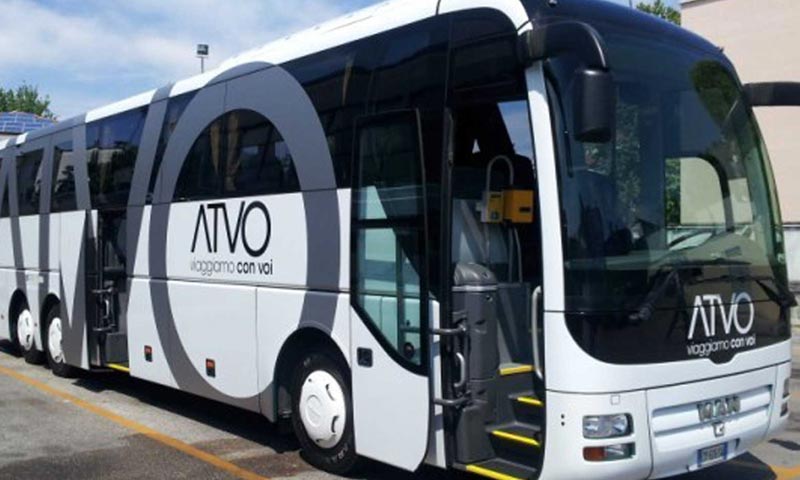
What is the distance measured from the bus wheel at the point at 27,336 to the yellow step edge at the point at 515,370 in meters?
8.94

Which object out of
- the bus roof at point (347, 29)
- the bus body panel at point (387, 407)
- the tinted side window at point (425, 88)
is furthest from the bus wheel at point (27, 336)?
the tinted side window at point (425, 88)

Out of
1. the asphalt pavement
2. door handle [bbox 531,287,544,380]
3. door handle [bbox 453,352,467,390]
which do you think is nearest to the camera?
door handle [bbox 531,287,544,380]

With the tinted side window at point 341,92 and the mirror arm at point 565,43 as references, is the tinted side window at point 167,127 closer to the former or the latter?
the tinted side window at point 341,92

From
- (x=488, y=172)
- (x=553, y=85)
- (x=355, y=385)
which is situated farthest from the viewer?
(x=355, y=385)

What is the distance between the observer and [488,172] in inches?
230

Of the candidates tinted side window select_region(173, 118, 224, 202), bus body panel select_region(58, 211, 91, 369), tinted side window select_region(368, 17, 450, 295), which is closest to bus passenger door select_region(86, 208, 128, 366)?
bus body panel select_region(58, 211, 91, 369)

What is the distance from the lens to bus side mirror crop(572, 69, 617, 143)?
15.0ft

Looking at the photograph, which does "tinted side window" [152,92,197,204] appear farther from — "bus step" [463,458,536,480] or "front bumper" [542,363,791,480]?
"front bumper" [542,363,791,480]

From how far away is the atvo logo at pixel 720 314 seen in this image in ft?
17.0

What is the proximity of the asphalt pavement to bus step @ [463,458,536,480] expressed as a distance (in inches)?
51.4

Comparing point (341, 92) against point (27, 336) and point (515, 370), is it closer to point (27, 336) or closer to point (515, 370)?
point (515, 370)

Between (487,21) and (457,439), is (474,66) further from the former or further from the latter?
(457,439)

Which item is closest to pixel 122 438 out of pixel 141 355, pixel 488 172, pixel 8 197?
pixel 141 355

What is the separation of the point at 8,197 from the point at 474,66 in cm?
1024
